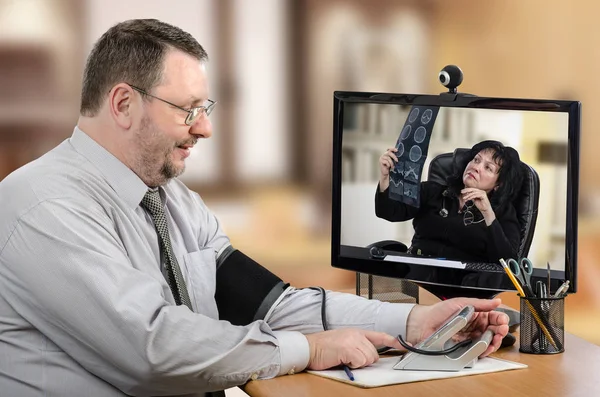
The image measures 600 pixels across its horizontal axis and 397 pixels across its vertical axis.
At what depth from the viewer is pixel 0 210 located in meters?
1.48

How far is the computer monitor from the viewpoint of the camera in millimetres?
1641

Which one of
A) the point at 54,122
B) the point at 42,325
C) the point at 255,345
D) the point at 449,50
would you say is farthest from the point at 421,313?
the point at 449,50

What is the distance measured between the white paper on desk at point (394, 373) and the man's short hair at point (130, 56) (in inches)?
25.0

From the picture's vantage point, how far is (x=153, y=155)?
164cm

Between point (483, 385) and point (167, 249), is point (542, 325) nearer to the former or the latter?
point (483, 385)

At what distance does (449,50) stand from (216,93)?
3.88ft

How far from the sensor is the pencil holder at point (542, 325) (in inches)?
61.7

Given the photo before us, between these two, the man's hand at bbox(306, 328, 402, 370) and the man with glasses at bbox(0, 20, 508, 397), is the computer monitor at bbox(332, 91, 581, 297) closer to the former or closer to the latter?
the man with glasses at bbox(0, 20, 508, 397)

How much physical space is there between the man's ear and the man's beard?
0.03 meters

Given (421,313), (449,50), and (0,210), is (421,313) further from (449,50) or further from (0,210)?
(449,50)

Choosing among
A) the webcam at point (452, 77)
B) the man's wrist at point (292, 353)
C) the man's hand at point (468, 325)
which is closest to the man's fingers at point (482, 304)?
the man's hand at point (468, 325)

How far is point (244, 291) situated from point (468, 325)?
0.45 m

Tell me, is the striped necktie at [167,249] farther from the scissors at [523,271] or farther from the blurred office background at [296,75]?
the blurred office background at [296,75]

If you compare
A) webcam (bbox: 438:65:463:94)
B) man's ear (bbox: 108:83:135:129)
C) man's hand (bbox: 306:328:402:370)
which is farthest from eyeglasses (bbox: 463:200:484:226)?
man's ear (bbox: 108:83:135:129)
